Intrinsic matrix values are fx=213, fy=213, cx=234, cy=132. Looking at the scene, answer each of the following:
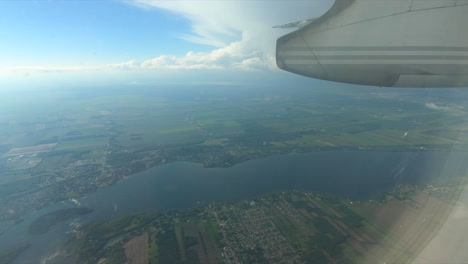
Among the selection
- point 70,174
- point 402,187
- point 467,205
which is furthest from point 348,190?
point 70,174

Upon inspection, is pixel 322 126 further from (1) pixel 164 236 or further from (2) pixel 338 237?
(1) pixel 164 236

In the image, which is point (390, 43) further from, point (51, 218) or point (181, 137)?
point (181, 137)

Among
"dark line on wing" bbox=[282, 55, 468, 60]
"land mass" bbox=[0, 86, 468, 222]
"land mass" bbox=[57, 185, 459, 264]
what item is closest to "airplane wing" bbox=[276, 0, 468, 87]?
"dark line on wing" bbox=[282, 55, 468, 60]

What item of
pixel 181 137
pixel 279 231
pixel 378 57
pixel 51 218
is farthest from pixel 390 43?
pixel 181 137

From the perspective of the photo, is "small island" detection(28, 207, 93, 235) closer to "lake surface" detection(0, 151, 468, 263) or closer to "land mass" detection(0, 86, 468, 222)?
"lake surface" detection(0, 151, 468, 263)

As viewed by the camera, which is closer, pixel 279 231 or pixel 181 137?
pixel 279 231

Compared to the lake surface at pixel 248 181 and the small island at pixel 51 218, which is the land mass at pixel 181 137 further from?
the small island at pixel 51 218

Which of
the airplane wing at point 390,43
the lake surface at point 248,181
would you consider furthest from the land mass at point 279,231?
the airplane wing at point 390,43
